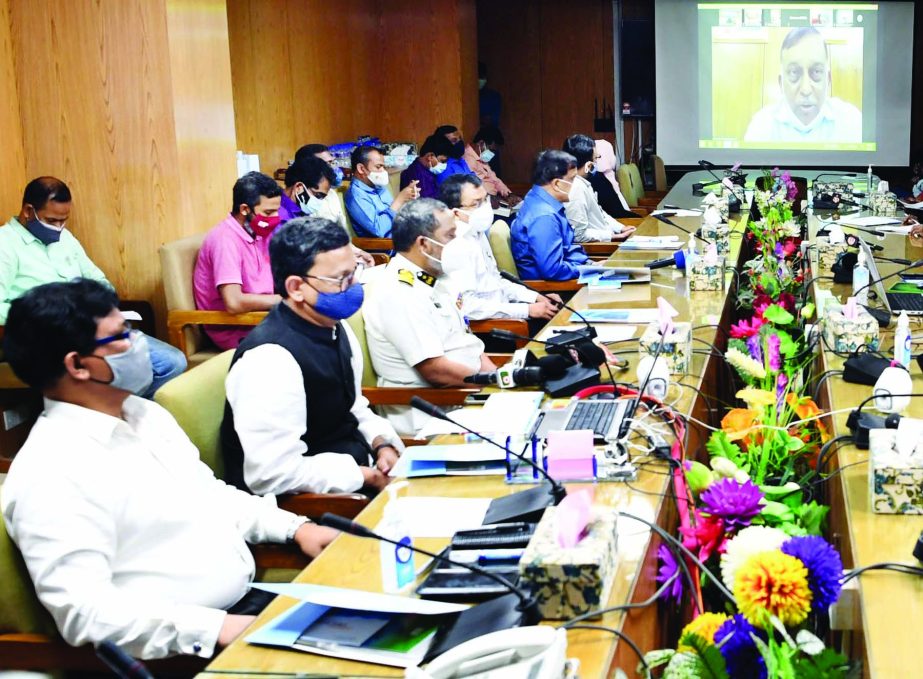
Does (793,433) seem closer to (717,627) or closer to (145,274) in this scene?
(717,627)

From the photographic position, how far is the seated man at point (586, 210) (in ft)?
21.0

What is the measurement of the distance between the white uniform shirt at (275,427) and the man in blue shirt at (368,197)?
3905mm

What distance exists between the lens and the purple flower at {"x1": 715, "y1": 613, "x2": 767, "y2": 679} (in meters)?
1.41

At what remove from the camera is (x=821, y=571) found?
147 centimetres

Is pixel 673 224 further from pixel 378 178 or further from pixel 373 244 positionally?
pixel 378 178

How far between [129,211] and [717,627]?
3.94 m

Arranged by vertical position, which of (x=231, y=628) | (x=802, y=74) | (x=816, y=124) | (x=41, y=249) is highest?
(x=802, y=74)

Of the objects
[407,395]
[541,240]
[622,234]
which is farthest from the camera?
[622,234]

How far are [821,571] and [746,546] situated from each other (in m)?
0.12

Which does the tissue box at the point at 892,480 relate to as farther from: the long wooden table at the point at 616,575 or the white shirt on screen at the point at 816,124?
the white shirt on screen at the point at 816,124

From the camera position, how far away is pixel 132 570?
75.4 inches

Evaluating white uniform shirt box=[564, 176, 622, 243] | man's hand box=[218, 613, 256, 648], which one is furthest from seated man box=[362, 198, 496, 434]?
white uniform shirt box=[564, 176, 622, 243]

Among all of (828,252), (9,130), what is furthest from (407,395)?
(9,130)

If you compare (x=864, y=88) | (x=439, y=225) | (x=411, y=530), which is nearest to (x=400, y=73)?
(x=864, y=88)
